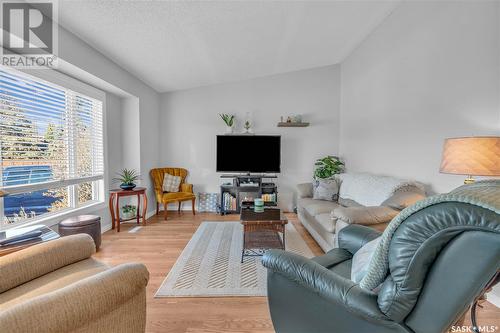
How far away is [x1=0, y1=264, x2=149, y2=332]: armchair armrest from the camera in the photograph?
727 mm

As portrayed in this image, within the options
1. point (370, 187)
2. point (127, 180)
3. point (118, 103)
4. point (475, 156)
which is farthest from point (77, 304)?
point (118, 103)

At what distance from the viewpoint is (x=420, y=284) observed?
757 mm

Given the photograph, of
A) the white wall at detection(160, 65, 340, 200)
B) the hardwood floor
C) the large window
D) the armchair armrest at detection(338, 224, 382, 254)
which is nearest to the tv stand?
the white wall at detection(160, 65, 340, 200)

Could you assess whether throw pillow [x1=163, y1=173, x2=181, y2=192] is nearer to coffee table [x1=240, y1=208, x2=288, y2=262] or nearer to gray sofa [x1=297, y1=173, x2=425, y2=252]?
coffee table [x1=240, y1=208, x2=288, y2=262]

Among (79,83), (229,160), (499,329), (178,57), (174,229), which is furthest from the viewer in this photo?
(229,160)

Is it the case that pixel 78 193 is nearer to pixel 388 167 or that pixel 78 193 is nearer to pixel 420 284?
pixel 420 284

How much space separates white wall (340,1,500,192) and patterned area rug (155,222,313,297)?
179cm

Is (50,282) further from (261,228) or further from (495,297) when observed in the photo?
(495,297)

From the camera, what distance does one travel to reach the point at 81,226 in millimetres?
2496

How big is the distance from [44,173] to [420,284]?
3426 millimetres

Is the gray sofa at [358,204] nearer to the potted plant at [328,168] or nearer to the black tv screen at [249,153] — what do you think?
the potted plant at [328,168]

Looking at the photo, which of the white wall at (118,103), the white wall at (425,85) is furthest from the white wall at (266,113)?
the white wall at (425,85)

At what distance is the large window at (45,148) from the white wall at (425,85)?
4.06 m

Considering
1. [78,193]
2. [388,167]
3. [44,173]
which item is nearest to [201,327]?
[44,173]
